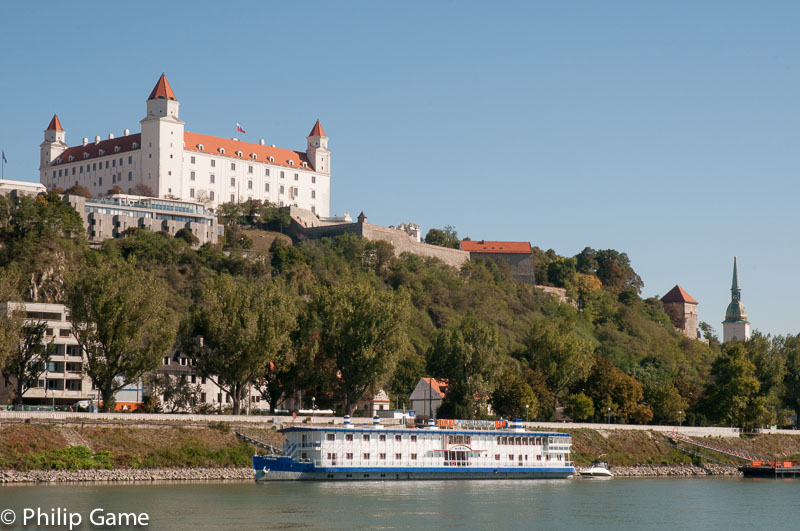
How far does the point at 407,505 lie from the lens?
4794 cm

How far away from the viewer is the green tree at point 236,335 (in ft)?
217

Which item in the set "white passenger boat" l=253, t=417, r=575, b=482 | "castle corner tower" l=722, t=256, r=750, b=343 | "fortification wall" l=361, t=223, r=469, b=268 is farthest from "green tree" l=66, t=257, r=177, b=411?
"castle corner tower" l=722, t=256, r=750, b=343

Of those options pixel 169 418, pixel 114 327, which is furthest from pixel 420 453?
pixel 114 327

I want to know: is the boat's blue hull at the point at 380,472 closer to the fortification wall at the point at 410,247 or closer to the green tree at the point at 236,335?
the green tree at the point at 236,335

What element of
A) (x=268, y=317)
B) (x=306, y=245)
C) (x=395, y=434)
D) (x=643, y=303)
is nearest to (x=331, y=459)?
(x=395, y=434)

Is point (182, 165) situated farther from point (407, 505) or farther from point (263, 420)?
point (407, 505)

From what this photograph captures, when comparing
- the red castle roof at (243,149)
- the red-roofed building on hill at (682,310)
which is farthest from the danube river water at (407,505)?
the red-roofed building on hill at (682,310)

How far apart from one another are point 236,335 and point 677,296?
9974 cm

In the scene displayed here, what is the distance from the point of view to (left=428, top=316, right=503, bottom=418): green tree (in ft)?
254

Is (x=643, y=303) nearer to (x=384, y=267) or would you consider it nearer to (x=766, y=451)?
(x=384, y=267)

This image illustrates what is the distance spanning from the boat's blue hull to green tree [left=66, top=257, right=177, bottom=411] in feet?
32.9

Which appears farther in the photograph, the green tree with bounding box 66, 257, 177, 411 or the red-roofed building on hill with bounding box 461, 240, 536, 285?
the red-roofed building on hill with bounding box 461, 240, 536, 285

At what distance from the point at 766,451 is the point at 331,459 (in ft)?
139

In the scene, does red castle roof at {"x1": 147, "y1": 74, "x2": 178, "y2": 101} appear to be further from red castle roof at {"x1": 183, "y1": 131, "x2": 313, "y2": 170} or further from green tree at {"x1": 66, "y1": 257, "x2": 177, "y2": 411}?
green tree at {"x1": 66, "y1": 257, "x2": 177, "y2": 411}
